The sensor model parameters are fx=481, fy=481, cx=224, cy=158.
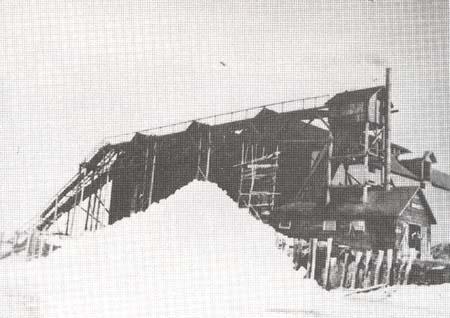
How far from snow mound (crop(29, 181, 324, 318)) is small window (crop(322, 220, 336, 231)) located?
454 centimetres

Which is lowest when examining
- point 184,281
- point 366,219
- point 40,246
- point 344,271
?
point 184,281

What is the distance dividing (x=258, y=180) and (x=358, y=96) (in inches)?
149

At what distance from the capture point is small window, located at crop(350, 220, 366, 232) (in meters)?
12.4

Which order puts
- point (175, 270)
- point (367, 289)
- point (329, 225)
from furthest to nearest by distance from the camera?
1. point (329, 225)
2. point (367, 289)
3. point (175, 270)

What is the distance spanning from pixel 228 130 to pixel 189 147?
59.5 inches

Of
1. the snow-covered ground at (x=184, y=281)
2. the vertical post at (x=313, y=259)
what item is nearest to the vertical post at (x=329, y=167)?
the snow-covered ground at (x=184, y=281)

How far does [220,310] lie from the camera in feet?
18.9

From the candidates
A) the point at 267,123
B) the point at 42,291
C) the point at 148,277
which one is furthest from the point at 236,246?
the point at 267,123

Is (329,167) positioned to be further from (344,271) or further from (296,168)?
(344,271)

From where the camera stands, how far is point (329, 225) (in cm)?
1288

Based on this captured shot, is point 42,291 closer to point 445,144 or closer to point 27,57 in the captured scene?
point 27,57

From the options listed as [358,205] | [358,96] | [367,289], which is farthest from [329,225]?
[367,289]

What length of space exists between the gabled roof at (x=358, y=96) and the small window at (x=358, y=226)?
10.3 ft

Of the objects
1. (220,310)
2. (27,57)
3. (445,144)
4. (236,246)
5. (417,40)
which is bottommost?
(220,310)
